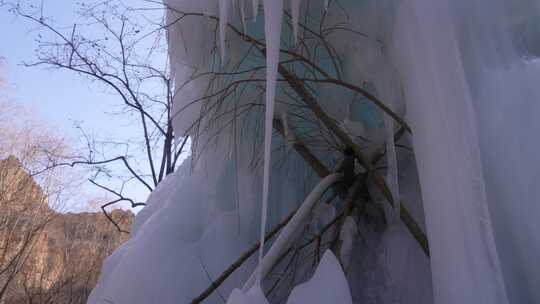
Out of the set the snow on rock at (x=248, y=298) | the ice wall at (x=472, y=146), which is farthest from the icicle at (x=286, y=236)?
the ice wall at (x=472, y=146)

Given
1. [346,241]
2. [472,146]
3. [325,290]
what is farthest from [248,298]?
[472,146]

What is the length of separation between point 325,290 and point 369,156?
46cm

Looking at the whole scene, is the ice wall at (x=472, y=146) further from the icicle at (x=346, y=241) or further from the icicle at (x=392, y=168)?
the icicle at (x=346, y=241)

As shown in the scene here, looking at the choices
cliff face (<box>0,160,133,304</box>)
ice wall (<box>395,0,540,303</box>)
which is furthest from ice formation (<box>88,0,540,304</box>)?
cliff face (<box>0,160,133,304</box>)

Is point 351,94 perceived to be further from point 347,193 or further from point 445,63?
point 445,63

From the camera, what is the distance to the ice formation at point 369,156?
0.66 m

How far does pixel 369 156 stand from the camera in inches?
42.3

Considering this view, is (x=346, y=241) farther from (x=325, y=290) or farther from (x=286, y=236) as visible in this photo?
(x=325, y=290)

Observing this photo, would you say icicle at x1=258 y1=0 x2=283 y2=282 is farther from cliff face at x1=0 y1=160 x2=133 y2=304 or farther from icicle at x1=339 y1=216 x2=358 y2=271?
cliff face at x1=0 y1=160 x2=133 y2=304

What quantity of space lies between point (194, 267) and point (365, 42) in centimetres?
64

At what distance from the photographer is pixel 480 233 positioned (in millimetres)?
618

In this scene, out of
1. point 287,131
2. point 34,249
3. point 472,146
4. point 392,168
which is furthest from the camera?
point 34,249

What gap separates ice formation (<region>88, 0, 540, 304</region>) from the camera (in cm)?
66

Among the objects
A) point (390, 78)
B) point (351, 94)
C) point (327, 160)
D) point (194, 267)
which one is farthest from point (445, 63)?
point (194, 267)
